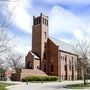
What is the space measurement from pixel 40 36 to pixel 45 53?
609cm

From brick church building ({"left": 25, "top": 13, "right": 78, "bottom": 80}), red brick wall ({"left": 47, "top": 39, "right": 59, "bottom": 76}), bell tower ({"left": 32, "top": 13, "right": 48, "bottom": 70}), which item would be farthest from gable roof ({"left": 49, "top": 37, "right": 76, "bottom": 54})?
bell tower ({"left": 32, "top": 13, "right": 48, "bottom": 70})

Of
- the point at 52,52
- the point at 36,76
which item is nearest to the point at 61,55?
the point at 52,52

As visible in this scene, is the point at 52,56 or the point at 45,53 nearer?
the point at 45,53

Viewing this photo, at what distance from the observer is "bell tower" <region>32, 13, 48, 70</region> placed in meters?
87.3

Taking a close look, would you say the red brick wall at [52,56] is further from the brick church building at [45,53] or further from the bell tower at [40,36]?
the bell tower at [40,36]

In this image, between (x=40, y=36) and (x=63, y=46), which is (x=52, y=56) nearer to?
(x=40, y=36)

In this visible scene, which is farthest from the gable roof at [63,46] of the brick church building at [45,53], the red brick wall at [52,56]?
the red brick wall at [52,56]

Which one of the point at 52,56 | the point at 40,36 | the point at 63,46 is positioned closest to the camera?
the point at 40,36

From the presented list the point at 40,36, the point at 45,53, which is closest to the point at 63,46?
the point at 45,53

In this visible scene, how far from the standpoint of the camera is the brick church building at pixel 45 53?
86.6 m

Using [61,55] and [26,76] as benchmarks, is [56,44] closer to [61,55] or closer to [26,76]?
[61,55]

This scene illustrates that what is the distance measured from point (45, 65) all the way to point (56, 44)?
793 cm

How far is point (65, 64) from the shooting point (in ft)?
307

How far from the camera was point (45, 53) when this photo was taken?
89.3m
